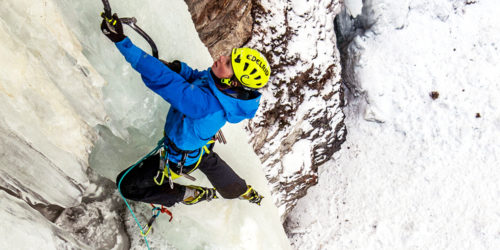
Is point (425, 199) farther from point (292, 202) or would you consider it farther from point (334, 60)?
point (334, 60)

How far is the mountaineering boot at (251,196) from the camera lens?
3.70 m

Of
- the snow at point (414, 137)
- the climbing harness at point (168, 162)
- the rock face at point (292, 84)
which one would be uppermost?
the climbing harness at point (168, 162)

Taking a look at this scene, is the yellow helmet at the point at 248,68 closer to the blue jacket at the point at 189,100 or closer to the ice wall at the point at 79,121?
the blue jacket at the point at 189,100

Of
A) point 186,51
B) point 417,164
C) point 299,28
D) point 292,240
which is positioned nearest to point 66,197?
point 186,51

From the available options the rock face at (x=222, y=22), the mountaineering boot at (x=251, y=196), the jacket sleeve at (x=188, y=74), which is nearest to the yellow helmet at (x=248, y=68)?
the jacket sleeve at (x=188, y=74)

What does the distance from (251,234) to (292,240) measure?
3.85 m

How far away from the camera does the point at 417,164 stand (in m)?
6.85

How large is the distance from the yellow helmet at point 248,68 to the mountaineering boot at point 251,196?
1582mm

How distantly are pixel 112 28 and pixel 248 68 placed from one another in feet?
2.97

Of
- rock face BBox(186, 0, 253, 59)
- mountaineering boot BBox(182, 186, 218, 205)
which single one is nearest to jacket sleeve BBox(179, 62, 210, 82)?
mountaineering boot BBox(182, 186, 218, 205)

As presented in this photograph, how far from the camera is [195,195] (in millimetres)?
3279

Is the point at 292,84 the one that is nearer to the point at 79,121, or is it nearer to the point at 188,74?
the point at 188,74

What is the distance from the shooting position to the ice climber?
7.27 feet

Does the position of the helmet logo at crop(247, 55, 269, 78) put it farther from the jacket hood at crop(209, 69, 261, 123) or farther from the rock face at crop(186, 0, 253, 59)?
the rock face at crop(186, 0, 253, 59)
